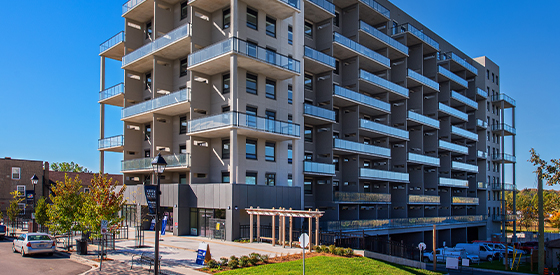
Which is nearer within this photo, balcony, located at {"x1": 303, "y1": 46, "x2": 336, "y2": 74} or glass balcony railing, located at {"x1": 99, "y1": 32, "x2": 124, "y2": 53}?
balcony, located at {"x1": 303, "y1": 46, "x2": 336, "y2": 74}

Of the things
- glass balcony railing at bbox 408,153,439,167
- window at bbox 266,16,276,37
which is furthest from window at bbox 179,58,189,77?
glass balcony railing at bbox 408,153,439,167

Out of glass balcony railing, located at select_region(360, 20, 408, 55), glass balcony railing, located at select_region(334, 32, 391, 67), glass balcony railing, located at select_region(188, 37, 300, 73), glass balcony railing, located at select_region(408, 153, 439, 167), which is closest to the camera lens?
glass balcony railing, located at select_region(188, 37, 300, 73)

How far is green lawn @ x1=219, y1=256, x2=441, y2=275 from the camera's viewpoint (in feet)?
61.6

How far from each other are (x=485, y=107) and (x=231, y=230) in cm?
5776

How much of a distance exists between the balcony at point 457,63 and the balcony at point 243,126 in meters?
37.0

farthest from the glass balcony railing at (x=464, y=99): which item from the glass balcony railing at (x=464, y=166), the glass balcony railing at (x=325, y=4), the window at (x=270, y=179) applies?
the window at (x=270, y=179)

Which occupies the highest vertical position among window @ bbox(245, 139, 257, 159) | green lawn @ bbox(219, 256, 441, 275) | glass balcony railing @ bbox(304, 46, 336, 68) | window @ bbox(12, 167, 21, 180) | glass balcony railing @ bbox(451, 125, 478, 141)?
glass balcony railing @ bbox(304, 46, 336, 68)

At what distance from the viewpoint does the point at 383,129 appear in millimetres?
47250

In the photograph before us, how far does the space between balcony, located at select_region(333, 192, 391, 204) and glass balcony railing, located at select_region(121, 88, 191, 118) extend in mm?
17075

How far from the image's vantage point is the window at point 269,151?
35731 millimetres

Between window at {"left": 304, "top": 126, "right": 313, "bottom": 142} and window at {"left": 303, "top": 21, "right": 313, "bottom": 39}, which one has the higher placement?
window at {"left": 303, "top": 21, "right": 313, "bottom": 39}

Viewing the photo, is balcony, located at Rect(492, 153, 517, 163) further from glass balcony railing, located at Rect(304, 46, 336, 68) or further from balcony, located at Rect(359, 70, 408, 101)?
glass balcony railing, located at Rect(304, 46, 336, 68)

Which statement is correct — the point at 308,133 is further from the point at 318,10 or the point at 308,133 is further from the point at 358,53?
the point at 318,10

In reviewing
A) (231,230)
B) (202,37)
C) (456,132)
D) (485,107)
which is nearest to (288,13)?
(202,37)
